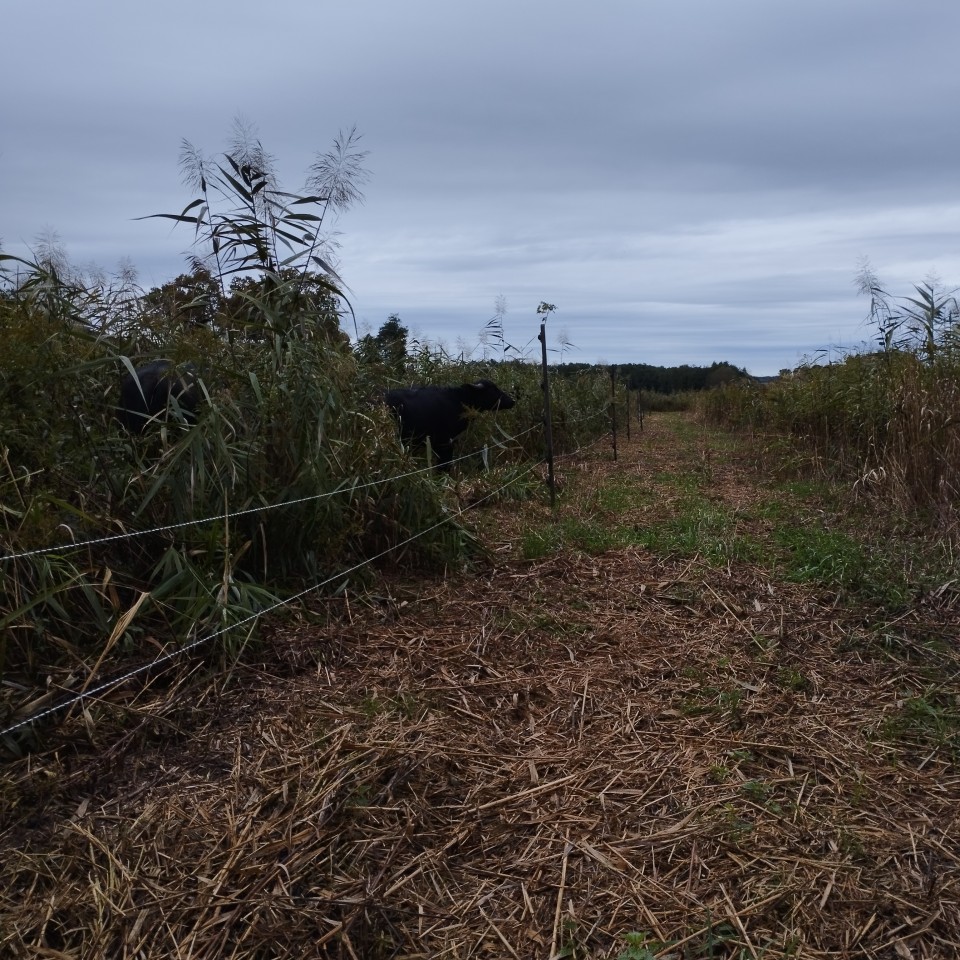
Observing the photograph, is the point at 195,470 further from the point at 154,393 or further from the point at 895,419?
the point at 895,419

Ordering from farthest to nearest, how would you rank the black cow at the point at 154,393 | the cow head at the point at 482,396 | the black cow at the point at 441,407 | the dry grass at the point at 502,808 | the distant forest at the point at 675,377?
1. the distant forest at the point at 675,377
2. the cow head at the point at 482,396
3. the black cow at the point at 441,407
4. the black cow at the point at 154,393
5. the dry grass at the point at 502,808

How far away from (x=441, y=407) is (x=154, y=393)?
3.46 m

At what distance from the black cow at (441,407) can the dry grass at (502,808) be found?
3532 millimetres

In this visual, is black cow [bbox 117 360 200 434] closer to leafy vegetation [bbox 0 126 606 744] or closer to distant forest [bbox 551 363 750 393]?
leafy vegetation [bbox 0 126 606 744]

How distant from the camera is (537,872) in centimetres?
181

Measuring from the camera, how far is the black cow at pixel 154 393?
10.7ft

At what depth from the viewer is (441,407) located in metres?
6.81

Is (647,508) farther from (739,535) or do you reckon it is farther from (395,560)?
(395,560)

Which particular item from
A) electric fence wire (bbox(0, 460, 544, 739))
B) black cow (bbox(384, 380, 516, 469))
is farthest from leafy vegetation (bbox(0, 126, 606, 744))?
black cow (bbox(384, 380, 516, 469))

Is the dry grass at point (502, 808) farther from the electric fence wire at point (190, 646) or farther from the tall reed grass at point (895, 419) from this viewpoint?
the tall reed grass at point (895, 419)

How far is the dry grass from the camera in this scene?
5.33 feet

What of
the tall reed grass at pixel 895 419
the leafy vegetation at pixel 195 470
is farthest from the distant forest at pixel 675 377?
the leafy vegetation at pixel 195 470

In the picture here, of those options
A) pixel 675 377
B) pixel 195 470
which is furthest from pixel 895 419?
pixel 675 377

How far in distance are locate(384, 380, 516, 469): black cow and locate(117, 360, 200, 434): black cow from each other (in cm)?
256
